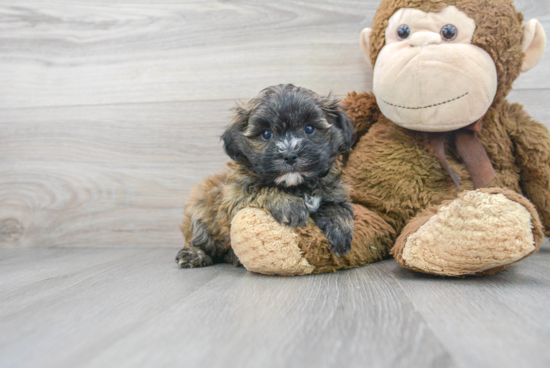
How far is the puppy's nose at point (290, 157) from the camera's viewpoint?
4.29ft

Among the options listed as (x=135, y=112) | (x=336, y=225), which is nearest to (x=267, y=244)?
(x=336, y=225)

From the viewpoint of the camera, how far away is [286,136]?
4.51 feet

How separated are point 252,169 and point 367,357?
0.89 metres

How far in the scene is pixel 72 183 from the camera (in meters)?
2.23

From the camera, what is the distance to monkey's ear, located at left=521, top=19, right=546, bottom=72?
1.51 metres

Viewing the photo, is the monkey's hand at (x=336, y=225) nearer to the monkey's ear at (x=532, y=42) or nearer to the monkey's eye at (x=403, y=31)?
the monkey's eye at (x=403, y=31)

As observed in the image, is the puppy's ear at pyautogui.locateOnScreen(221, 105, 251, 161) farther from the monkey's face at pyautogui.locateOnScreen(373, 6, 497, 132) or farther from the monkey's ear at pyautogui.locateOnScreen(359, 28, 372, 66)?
the monkey's ear at pyautogui.locateOnScreen(359, 28, 372, 66)

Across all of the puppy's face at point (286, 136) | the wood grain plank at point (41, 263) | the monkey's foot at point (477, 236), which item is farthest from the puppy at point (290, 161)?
the wood grain plank at point (41, 263)

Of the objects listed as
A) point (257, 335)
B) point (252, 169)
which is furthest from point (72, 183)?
point (257, 335)

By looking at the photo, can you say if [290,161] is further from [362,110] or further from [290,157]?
[362,110]

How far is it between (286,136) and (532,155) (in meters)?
0.98

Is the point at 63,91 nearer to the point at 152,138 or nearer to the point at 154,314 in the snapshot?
the point at 152,138

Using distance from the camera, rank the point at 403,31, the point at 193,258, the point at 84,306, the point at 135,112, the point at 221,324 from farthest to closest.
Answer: the point at 135,112
the point at 193,258
the point at 403,31
the point at 84,306
the point at 221,324

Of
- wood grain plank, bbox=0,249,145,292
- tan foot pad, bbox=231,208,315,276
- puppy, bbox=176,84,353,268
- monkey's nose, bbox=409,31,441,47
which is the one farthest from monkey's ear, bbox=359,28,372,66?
wood grain plank, bbox=0,249,145,292
